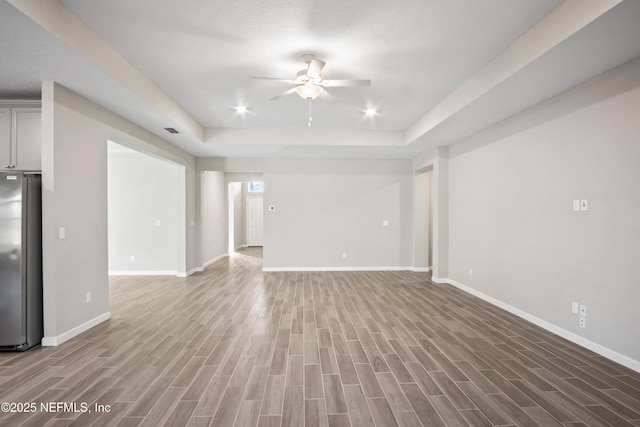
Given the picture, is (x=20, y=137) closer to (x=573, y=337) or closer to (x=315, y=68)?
(x=315, y=68)

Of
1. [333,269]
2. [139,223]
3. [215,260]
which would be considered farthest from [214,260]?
[333,269]

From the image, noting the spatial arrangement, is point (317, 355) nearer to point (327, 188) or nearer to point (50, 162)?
point (50, 162)

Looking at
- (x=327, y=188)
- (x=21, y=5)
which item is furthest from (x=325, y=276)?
(x=21, y=5)

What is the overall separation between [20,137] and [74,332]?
7.01 feet

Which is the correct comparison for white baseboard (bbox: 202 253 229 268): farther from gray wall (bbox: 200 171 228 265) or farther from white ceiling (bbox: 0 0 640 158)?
white ceiling (bbox: 0 0 640 158)

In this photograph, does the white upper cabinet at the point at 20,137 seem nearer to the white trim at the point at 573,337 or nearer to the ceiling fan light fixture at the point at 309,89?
the ceiling fan light fixture at the point at 309,89

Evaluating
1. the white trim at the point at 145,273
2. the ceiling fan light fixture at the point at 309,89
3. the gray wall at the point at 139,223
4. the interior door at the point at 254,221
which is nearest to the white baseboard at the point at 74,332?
the white trim at the point at 145,273

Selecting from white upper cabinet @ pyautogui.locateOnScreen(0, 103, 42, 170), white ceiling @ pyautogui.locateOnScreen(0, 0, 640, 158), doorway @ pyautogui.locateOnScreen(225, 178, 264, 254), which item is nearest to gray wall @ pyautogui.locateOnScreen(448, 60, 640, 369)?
white ceiling @ pyautogui.locateOnScreen(0, 0, 640, 158)

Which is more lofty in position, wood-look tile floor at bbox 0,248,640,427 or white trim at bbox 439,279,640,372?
white trim at bbox 439,279,640,372

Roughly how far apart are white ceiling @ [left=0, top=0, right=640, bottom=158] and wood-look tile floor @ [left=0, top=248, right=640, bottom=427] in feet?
8.50

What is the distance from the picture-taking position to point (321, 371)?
8.36ft

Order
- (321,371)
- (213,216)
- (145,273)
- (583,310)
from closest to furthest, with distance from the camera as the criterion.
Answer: (321,371) → (583,310) → (145,273) → (213,216)

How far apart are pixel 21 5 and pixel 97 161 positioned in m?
2.06

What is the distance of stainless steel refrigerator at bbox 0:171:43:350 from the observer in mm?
2895
